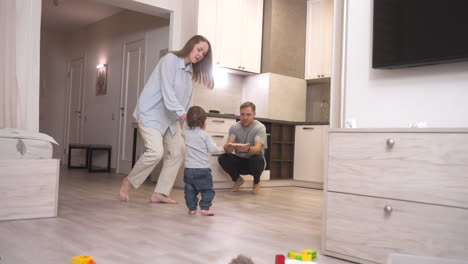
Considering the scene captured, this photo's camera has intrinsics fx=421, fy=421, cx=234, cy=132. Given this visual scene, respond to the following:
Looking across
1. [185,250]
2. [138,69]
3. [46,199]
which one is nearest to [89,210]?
[46,199]

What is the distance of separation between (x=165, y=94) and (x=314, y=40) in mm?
3290

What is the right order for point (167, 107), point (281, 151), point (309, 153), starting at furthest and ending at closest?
point (281, 151), point (309, 153), point (167, 107)

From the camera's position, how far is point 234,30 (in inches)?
207

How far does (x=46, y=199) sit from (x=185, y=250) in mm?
1142

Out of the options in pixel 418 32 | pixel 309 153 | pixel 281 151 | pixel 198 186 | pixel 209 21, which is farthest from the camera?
pixel 281 151

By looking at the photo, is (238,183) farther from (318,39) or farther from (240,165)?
(318,39)

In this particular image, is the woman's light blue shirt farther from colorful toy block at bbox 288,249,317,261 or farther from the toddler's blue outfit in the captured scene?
colorful toy block at bbox 288,249,317,261

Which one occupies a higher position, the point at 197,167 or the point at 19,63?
→ the point at 19,63

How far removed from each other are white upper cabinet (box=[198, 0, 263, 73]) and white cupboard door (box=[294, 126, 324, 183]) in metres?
1.06

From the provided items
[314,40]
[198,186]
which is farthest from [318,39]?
[198,186]

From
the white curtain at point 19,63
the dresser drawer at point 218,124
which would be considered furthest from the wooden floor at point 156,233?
the dresser drawer at point 218,124

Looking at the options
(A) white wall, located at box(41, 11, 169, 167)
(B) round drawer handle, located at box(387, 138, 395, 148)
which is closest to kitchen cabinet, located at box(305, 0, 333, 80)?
(A) white wall, located at box(41, 11, 169, 167)

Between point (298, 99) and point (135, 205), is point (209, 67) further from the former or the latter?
point (298, 99)

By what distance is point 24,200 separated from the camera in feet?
8.20
